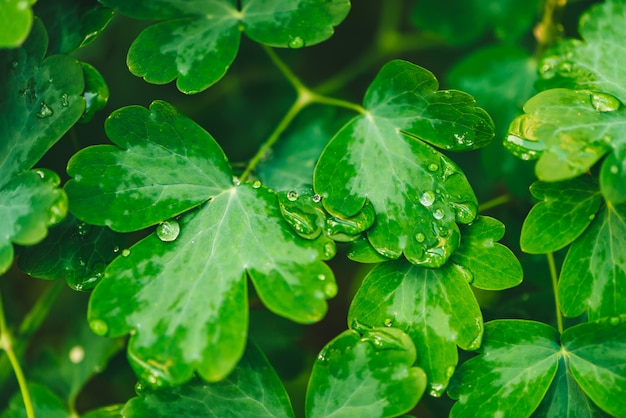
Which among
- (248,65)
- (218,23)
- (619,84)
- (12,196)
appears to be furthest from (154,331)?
(248,65)

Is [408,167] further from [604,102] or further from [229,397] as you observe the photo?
[229,397]

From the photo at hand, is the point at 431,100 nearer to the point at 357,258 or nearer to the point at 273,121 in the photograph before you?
the point at 357,258

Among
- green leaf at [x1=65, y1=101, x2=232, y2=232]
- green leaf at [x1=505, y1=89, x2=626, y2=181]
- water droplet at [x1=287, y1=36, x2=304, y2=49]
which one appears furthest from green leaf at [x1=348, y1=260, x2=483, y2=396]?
water droplet at [x1=287, y1=36, x2=304, y2=49]

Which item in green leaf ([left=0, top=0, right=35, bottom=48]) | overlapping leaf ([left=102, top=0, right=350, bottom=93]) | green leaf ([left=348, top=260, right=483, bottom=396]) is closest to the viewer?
green leaf ([left=0, top=0, right=35, bottom=48])

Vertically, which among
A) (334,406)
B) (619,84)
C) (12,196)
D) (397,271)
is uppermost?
(619,84)

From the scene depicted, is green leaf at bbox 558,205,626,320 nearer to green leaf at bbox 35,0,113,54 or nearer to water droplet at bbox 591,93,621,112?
water droplet at bbox 591,93,621,112

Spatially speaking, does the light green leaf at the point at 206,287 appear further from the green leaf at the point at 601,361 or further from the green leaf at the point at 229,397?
the green leaf at the point at 601,361

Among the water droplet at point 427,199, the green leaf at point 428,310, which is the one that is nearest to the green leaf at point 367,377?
the green leaf at point 428,310
